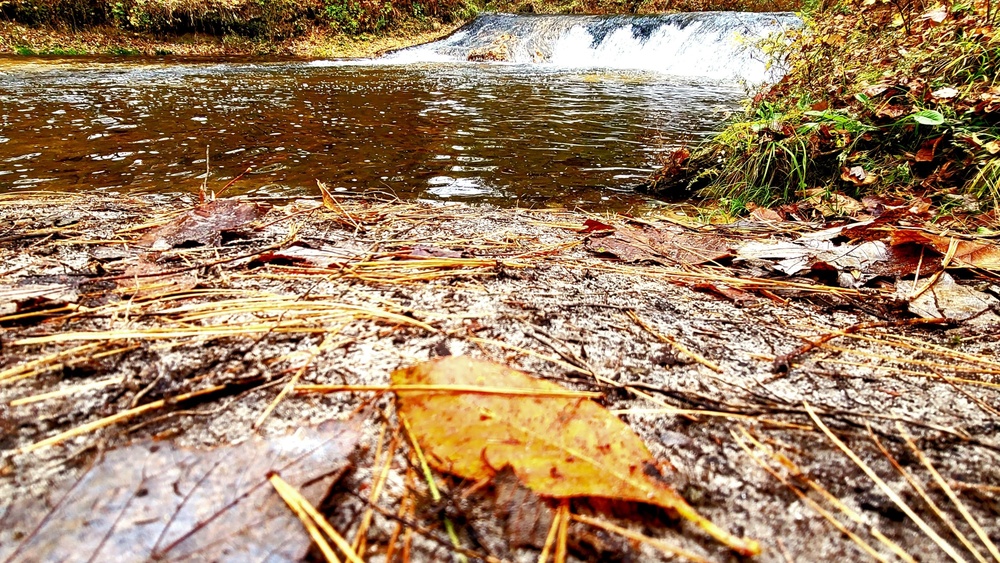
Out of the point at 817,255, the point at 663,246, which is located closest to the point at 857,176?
the point at 817,255

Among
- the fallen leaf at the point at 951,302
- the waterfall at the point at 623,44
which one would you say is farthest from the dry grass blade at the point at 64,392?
the waterfall at the point at 623,44

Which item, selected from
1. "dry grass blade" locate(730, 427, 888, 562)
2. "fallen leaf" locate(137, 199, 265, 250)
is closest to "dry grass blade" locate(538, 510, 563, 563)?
"dry grass blade" locate(730, 427, 888, 562)

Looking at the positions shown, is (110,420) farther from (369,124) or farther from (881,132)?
(369,124)

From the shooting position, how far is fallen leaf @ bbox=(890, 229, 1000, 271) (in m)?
1.47

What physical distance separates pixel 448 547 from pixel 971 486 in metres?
0.72

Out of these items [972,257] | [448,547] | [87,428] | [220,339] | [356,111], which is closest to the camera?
[448,547]

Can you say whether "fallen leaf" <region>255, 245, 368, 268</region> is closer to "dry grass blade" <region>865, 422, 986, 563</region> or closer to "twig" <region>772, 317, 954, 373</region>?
"twig" <region>772, 317, 954, 373</region>

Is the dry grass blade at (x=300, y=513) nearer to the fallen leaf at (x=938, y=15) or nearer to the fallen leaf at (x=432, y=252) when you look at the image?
the fallen leaf at (x=432, y=252)

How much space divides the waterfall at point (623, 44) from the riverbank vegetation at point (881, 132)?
7044mm

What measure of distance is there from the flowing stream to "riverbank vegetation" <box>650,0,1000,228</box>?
619mm

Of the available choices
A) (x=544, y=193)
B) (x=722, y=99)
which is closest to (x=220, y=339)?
(x=544, y=193)

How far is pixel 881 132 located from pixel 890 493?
268cm

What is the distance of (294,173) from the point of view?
3.78 m

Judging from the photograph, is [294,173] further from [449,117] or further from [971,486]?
[971,486]
